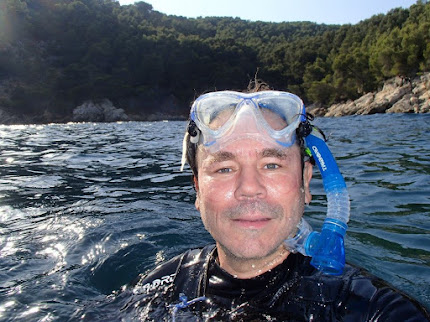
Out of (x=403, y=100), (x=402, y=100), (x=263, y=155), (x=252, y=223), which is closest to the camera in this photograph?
(x=252, y=223)

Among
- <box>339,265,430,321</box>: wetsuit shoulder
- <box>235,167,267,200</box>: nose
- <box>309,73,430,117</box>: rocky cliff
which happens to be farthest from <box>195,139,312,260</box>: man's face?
<box>309,73,430,117</box>: rocky cliff

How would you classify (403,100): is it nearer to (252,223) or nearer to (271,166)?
(271,166)

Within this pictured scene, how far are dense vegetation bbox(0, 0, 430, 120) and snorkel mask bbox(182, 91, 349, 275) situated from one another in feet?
157

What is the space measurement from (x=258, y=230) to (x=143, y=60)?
8461cm

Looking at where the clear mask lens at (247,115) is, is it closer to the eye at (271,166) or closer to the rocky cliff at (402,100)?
the eye at (271,166)

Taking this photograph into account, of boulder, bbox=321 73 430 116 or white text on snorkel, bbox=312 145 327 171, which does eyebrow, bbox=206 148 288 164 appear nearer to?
white text on snorkel, bbox=312 145 327 171

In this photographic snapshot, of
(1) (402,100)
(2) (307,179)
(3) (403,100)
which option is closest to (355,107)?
(1) (402,100)

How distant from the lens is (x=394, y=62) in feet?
137

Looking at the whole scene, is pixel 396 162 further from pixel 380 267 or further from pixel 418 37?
pixel 418 37

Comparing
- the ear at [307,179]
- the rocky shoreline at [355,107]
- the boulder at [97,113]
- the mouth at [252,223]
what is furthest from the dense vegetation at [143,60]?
the mouth at [252,223]

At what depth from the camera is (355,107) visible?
132 feet

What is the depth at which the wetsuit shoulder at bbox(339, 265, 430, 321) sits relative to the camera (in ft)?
5.33

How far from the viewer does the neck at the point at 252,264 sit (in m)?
2.11

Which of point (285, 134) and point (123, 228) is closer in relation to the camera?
point (285, 134)
